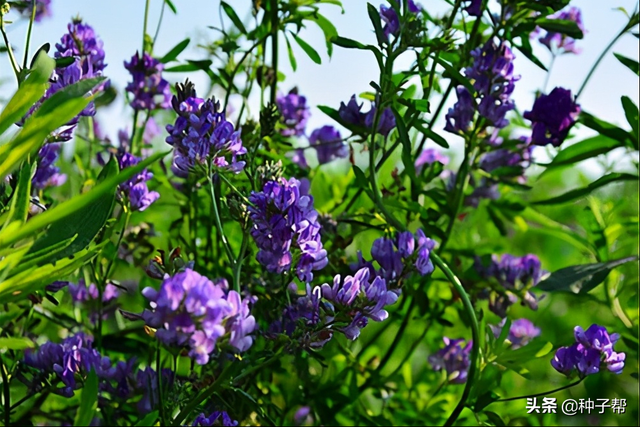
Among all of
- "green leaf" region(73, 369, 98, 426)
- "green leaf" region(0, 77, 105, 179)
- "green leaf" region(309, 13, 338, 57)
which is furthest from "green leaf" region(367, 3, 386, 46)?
"green leaf" region(73, 369, 98, 426)

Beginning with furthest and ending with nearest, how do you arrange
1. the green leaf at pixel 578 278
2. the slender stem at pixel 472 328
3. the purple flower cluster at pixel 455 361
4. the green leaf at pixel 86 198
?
1. the purple flower cluster at pixel 455 361
2. the green leaf at pixel 578 278
3. the slender stem at pixel 472 328
4. the green leaf at pixel 86 198

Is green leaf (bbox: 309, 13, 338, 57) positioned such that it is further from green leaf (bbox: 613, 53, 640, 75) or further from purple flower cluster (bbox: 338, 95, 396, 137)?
green leaf (bbox: 613, 53, 640, 75)

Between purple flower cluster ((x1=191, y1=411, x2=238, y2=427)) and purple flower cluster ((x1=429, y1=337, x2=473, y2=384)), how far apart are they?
44 cm

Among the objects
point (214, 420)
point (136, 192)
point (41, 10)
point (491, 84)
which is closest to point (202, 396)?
point (214, 420)

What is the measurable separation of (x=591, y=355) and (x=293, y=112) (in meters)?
0.55

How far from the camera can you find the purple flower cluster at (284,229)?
2.33 feet

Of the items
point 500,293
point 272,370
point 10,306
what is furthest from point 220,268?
point 500,293

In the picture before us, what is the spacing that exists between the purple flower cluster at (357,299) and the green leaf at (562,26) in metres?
0.56

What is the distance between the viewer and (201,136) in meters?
0.74

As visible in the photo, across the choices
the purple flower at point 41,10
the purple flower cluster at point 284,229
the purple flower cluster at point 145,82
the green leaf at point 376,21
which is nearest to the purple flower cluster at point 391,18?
the green leaf at point 376,21

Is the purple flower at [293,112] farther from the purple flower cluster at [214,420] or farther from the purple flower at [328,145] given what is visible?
the purple flower cluster at [214,420]

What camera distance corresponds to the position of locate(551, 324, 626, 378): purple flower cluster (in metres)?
0.85

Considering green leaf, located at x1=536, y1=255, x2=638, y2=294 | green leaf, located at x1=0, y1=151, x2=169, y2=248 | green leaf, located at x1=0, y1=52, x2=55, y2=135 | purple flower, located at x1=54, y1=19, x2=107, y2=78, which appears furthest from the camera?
green leaf, located at x1=536, y1=255, x2=638, y2=294

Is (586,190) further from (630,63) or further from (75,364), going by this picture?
(75,364)
